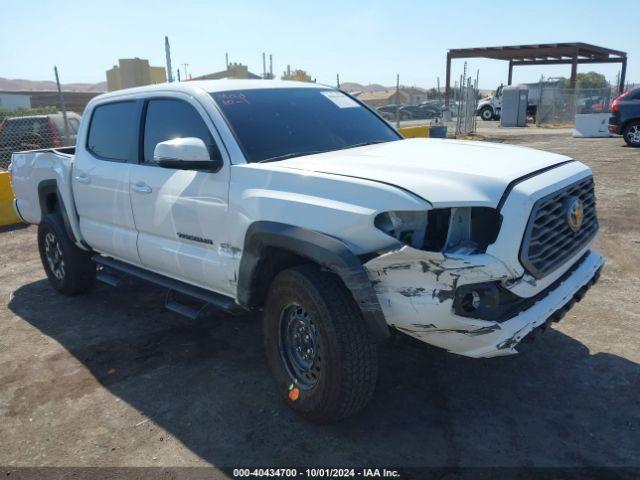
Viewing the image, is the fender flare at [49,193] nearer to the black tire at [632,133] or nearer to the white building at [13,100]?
the black tire at [632,133]

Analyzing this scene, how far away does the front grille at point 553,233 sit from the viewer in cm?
277

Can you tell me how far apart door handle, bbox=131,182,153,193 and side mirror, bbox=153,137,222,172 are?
0.66 metres

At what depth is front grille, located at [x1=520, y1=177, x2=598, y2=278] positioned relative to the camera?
2.77m

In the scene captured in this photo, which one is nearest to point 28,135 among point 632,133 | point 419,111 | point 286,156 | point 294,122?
point 294,122

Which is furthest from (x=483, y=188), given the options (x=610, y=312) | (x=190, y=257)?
(x=610, y=312)

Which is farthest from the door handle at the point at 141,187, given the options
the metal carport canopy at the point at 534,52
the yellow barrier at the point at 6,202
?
the metal carport canopy at the point at 534,52

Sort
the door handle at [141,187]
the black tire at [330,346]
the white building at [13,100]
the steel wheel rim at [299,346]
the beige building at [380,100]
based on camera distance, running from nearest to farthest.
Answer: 1. the black tire at [330,346]
2. the steel wheel rim at [299,346]
3. the door handle at [141,187]
4. the white building at [13,100]
5. the beige building at [380,100]

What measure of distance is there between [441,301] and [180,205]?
199 cm

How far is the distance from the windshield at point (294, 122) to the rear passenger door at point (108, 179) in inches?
42.7

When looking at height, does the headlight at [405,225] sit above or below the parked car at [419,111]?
above

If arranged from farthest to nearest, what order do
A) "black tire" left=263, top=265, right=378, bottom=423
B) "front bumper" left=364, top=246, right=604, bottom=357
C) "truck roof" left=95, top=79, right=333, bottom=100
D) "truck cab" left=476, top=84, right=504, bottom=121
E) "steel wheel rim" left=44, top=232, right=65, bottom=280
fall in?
"truck cab" left=476, top=84, right=504, bottom=121 < "steel wheel rim" left=44, top=232, right=65, bottom=280 < "truck roof" left=95, top=79, right=333, bottom=100 < "black tire" left=263, top=265, right=378, bottom=423 < "front bumper" left=364, top=246, right=604, bottom=357

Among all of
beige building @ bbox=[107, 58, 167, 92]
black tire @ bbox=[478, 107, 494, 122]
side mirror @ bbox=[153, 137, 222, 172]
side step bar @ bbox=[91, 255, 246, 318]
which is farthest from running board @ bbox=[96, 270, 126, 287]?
black tire @ bbox=[478, 107, 494, 122]

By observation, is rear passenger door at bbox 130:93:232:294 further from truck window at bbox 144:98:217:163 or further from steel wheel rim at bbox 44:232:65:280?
steel wheel rim at bbox 44:232:65:280

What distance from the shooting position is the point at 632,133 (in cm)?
1600
